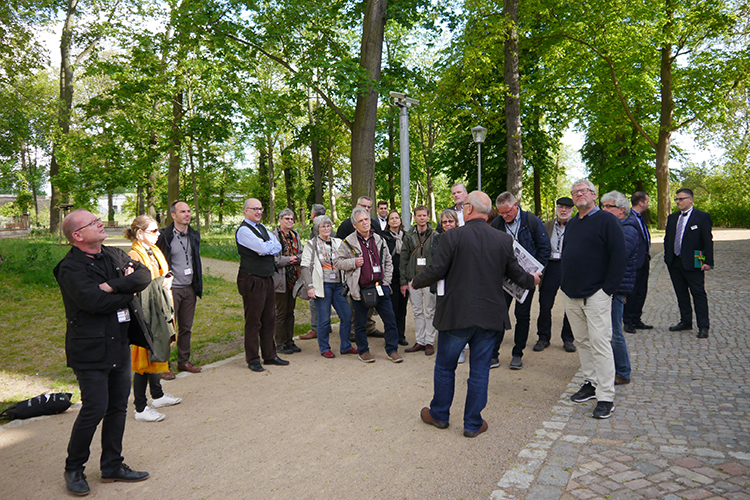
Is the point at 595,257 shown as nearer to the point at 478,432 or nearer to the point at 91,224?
the point at 478,432

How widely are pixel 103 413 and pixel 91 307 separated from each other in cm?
77

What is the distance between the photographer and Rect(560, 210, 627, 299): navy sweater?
4.82m

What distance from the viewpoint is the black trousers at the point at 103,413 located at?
141 inches

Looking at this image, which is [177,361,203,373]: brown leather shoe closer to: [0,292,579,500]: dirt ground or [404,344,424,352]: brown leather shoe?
[0,292,579,500]: dirt ground

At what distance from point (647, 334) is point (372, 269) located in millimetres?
4412

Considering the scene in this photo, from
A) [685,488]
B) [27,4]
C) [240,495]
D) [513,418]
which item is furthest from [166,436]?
[27,4]

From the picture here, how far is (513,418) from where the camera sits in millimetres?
4754

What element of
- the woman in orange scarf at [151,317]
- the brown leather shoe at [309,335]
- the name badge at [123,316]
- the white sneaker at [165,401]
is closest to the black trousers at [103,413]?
the name badge at [123,316]

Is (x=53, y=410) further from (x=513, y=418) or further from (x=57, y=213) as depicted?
(x=57, y=213)

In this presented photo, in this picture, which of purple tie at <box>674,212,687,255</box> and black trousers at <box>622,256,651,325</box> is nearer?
purple tie at <box>674,212,687,255</box>

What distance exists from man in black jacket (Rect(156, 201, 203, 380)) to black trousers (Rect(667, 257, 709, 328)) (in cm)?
707

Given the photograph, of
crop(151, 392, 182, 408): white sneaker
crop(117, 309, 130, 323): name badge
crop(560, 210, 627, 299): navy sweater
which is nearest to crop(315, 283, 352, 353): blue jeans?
crop(151, 392, 182, 408): white sneaker

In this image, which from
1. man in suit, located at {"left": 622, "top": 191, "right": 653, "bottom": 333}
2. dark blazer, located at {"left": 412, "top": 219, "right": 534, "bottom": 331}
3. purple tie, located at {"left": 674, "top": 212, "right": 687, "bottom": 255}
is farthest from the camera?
man in suit, located at {"left": 622, "top": 191, "right": 653, "bottom": 333}

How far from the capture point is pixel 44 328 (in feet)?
27.5
